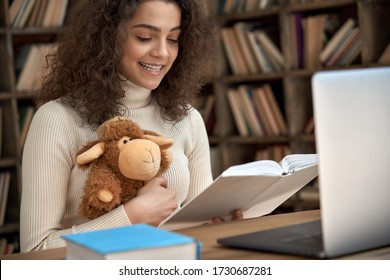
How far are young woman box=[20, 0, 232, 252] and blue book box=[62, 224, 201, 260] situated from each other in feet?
1.89

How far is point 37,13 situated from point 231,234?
248 centimetres

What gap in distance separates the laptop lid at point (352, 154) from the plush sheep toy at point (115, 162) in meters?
0.58

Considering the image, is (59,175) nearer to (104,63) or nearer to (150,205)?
(150,205)

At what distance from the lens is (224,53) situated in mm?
3773

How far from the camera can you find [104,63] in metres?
1.80

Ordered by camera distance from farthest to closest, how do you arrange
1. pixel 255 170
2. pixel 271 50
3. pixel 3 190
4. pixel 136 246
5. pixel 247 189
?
pixel 271 50, pixel 3 190, pixel 247 189, pixel 255 170, pixel 136 246

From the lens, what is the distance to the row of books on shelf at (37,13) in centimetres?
338

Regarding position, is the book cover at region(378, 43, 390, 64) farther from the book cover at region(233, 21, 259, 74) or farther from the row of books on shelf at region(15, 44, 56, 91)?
the row of books on shelf at region(15, 44, 56, 91)

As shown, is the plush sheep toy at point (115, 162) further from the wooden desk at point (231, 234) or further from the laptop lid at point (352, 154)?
the laptop lid at point (352, 154)

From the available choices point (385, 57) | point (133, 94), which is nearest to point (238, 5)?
point (385, 57)

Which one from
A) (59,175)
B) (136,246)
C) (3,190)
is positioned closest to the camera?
(136,246)

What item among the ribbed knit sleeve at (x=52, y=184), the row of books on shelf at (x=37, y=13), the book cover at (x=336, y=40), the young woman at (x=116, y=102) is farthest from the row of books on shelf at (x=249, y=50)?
the ribbed knit sleeve at (x=52, y=184)

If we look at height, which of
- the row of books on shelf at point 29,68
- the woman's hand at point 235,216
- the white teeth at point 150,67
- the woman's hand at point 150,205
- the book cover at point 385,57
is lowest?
the woman's hand at point 235,216

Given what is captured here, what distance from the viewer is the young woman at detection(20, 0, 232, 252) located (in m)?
1.58
